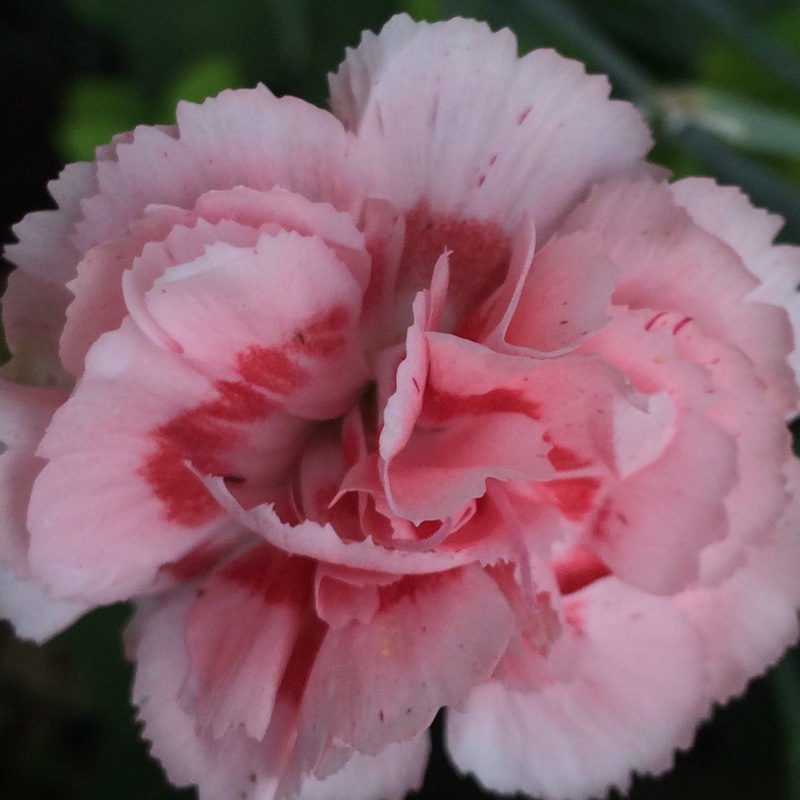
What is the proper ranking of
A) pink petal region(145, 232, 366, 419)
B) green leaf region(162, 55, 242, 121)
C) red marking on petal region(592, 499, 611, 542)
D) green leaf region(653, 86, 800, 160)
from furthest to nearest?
green leaf region(162, 55, 242, 121)
green leaf region(653, 86, 800, 160)
red marking on petal region(592, 499, 611, 542)
pink petal region(145, 232, 366, 419)

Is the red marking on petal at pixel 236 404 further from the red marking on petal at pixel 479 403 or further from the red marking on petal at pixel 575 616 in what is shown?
the red marking on petal at pixel 575 616

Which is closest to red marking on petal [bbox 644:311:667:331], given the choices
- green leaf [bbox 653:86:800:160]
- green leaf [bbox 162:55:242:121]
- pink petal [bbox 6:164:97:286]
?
pink petal [bbox 6:164:97:286]

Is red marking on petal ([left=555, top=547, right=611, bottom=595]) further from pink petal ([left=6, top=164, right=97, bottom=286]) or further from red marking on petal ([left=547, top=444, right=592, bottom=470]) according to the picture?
pink petal ([left=6, top=164, right=97, bottom=286])

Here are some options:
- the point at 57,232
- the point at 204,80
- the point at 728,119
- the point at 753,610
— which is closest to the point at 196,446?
the point at 57,232

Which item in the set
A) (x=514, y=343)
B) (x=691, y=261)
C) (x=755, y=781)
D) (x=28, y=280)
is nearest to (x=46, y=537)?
(x=28, y=280)

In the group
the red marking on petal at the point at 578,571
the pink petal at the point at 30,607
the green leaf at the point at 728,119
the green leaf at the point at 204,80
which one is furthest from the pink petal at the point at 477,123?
the green leaf at the point at 204,80

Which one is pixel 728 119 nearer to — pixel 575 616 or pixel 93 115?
pixel 575 616

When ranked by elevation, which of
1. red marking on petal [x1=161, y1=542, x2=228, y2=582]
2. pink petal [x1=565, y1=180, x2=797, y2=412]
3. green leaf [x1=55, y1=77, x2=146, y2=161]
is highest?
pink petal [x1=565, y1=180, x2=797, y2=412]
